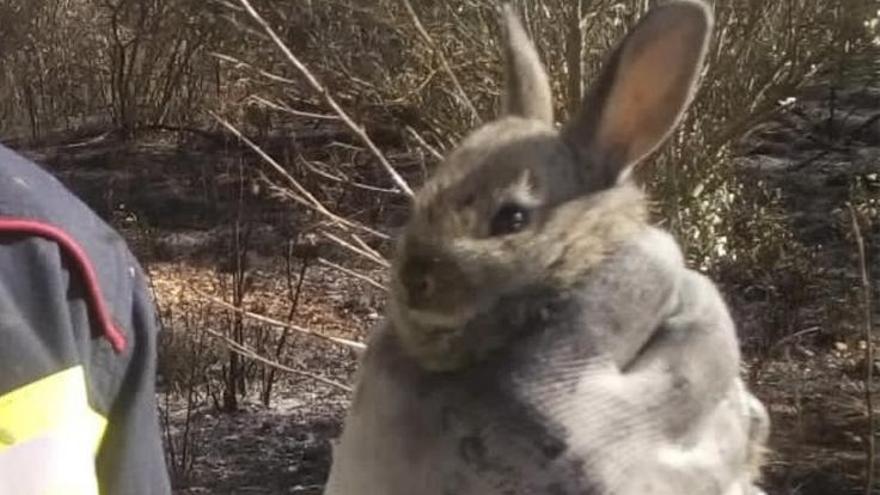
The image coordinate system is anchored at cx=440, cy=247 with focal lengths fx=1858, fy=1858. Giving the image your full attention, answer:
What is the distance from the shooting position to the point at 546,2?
4.80m

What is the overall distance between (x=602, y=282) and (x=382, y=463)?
26cm

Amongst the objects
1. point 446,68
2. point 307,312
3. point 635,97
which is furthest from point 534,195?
point 307,312

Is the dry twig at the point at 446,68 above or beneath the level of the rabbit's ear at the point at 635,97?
beneath

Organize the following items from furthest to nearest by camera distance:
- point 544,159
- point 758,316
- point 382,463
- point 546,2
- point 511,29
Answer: point 758,316 → point 546,2 → point 511,29 → point 544,159 → point 382,463

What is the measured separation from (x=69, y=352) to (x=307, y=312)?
17.9 feet

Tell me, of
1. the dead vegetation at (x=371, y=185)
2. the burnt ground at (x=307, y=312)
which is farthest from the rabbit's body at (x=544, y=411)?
the burnt ground at (x=307, y=312)

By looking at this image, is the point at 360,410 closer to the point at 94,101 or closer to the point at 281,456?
the point at 281,456

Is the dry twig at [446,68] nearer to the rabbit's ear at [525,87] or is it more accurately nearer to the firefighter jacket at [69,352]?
the rabbit's ear at [525,87]

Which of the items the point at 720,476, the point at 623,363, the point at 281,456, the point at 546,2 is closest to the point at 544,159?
the point at 623,363

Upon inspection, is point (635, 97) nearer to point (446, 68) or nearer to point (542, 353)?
point (542, 353)

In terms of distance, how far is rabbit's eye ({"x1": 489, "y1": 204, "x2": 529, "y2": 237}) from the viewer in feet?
5.64

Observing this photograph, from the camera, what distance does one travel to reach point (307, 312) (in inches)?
278

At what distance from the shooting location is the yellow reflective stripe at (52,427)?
5.10ft

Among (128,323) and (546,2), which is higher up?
(128,323)
